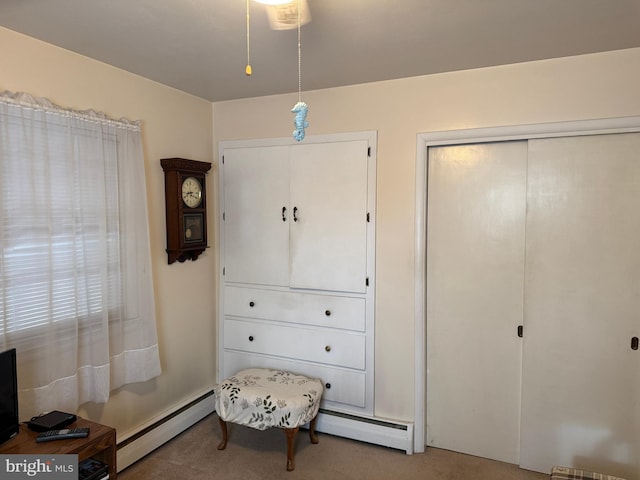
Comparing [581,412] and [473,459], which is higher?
[581,412]

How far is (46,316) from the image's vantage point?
2074 mm

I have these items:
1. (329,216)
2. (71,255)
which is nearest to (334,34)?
(329,216)

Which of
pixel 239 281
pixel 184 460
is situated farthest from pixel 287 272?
pixel 184 460

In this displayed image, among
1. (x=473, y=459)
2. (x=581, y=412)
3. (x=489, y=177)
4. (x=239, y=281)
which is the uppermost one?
(x=489, y=177)

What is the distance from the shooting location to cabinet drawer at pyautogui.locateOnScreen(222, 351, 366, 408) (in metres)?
2.87

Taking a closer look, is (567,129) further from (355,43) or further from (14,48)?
(14,48)

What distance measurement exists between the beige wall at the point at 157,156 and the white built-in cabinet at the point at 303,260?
20 cm

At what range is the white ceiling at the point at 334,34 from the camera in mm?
1713

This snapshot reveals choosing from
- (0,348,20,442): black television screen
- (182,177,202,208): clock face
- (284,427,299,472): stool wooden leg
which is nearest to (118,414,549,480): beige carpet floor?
(284,427,299,472): stool wooden leg

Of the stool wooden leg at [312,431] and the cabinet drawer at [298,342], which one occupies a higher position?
the cabinet drawer at [298,342]

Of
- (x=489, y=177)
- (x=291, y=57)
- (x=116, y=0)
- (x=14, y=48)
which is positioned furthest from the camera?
(x=489, y=177)

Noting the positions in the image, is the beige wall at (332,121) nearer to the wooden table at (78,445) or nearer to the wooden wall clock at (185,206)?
the wooden wall clock at (185,206)

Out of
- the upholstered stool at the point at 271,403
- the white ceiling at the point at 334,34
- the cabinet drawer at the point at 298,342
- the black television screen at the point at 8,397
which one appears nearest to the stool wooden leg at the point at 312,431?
the upholstered stool at the point at 271,403

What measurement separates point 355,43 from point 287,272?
1.60 m
